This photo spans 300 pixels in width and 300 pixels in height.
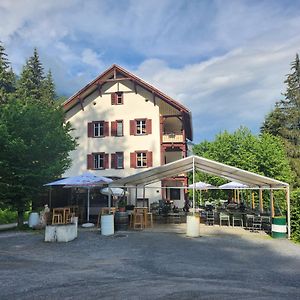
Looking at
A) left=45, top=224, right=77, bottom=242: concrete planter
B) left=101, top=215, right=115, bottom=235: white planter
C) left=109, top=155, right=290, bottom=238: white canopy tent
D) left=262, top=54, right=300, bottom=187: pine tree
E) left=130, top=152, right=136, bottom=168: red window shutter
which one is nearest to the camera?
left=45, top=224, right=77, bottom=242: concrete planter

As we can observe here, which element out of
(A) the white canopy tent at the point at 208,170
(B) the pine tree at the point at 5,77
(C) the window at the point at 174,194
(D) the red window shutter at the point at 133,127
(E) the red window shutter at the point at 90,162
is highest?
(B) the pine tree at the point at 5,77

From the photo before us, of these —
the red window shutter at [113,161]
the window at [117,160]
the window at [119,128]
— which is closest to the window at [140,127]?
the window at [119,128]

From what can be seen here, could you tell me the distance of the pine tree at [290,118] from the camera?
37.6 meters

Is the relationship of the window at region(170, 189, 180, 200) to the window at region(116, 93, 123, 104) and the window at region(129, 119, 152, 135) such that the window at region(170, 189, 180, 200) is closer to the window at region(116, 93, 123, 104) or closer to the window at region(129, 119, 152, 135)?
the window at region(129, 119, 152, 135)

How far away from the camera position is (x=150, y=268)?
8.56 meters

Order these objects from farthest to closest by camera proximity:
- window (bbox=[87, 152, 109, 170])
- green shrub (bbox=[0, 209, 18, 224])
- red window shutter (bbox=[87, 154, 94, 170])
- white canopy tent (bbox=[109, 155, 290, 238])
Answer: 1. red window shutter (bbox=[87, 154, 94, 170])
2. window (bbox=[87, 152, 109, 170])
3. green shrub (bbox=[0, 209, 18, 224])
4. white canopy tent (bbox=[109, 155, 290, 238])

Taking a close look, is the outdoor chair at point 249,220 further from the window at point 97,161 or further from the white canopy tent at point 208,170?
the window at point 97,161

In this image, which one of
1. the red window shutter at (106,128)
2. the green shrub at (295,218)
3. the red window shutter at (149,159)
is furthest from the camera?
the red window shutter at (106,128)

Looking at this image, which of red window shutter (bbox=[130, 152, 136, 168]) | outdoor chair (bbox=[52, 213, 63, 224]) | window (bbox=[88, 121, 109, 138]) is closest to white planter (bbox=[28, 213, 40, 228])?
outdoor chair (bbox=[52, 213, 63, 224])

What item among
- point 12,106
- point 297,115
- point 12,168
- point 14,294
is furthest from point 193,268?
point 297,115

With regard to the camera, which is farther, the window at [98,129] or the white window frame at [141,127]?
the window at [98,129]

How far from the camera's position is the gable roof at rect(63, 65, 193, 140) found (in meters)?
27.8

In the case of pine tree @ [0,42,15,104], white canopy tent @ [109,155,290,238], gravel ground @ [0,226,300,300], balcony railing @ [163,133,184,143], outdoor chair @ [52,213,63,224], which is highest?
pine tree @ [0,42,15,104]

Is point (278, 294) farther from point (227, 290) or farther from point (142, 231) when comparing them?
point (142, 231)
